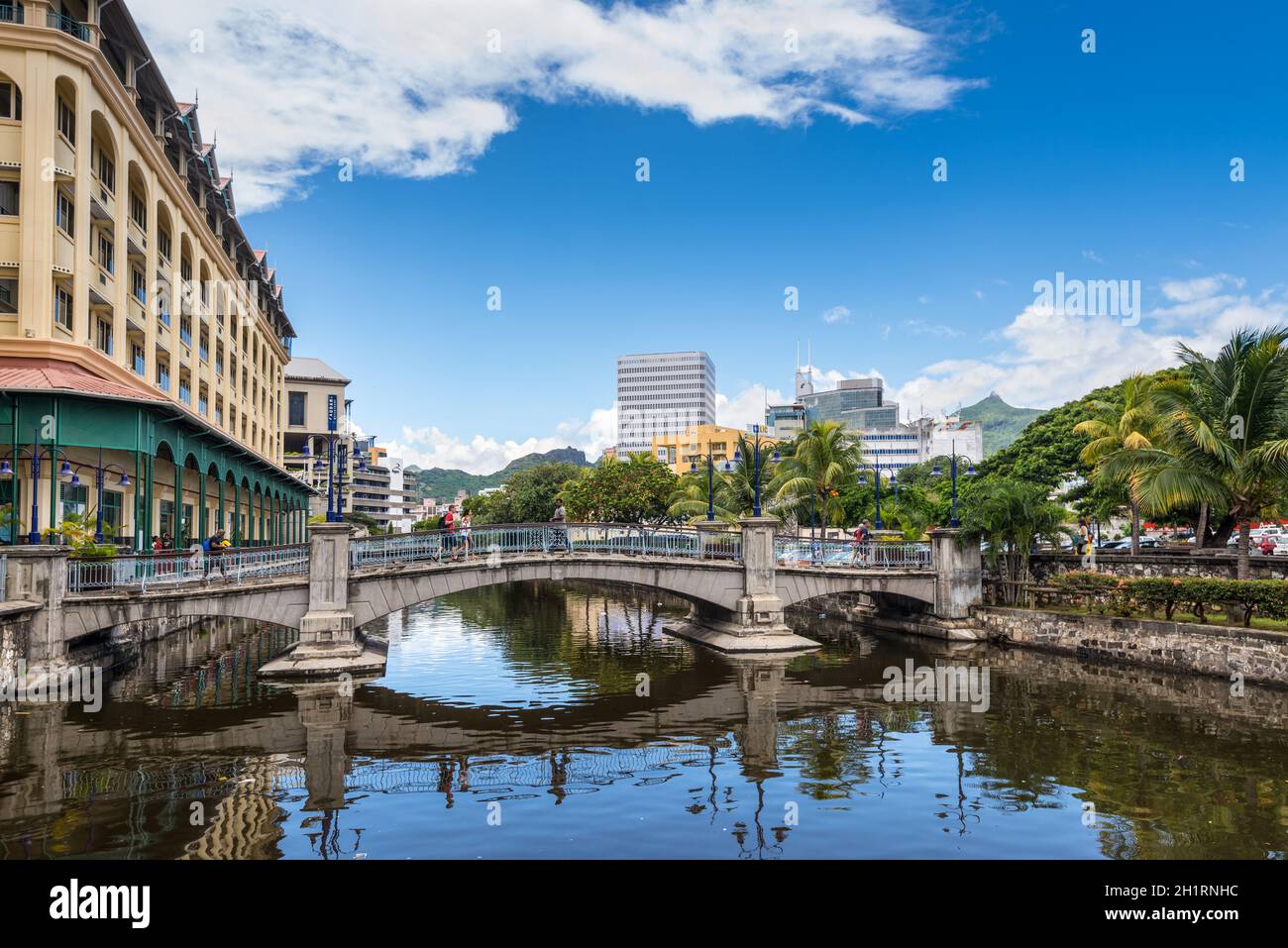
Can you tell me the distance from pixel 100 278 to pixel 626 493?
4209 cm

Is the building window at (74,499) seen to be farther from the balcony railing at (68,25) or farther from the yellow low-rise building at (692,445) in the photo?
the yellow low-rise building at (692,445)

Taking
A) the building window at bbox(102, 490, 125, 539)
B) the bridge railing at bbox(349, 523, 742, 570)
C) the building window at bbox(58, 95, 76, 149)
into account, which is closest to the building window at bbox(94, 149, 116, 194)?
the building window at bbox(58, 95, 76, 149)

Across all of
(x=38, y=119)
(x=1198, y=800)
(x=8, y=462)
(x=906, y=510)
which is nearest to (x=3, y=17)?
(x=38, y=119)

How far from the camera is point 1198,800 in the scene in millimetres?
14305

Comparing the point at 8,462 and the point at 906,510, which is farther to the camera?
the point at 906,510

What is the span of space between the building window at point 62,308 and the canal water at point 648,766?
39.6ft

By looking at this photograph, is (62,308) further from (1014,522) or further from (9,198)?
(1014,522)

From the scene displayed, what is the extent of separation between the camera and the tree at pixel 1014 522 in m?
34.5

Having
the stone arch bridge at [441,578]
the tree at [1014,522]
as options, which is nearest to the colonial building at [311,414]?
the stone arch bridge at [441,578]

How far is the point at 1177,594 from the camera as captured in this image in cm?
2745

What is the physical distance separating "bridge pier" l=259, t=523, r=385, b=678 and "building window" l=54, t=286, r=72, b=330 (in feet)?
41.5

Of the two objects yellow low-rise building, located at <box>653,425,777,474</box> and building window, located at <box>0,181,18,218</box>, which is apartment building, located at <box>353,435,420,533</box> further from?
building window, located at <box>0,181,18,218</box>
